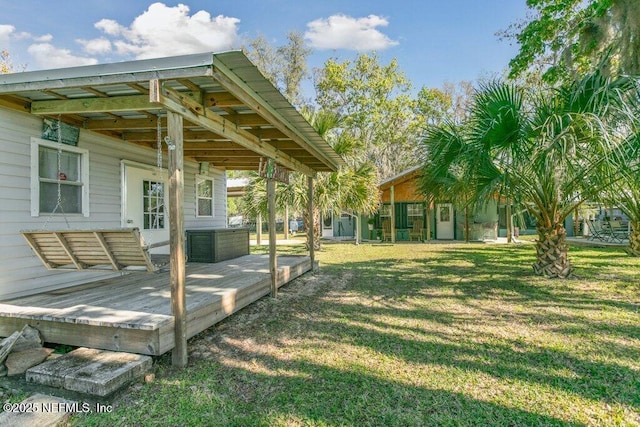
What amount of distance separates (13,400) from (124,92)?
9.04 ft

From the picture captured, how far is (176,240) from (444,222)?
51.4 ft

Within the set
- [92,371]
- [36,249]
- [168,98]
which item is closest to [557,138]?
[168,98]

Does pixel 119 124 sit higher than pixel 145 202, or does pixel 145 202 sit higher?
pixel 119 124

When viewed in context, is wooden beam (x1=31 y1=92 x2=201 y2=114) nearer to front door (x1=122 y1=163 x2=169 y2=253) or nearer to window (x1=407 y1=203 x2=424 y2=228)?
front door (x1=122 y1=163 x2=169 y2=253)

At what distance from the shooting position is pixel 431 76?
24375 mm

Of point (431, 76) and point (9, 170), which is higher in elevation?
point (431, 76)

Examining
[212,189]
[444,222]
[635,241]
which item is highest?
[212,189]

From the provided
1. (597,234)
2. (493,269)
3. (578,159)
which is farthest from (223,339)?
(597,234)

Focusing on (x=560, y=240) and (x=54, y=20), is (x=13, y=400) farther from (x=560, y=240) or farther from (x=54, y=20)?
(x=54, y=20)

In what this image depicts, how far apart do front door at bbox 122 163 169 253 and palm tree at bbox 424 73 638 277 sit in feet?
16.9

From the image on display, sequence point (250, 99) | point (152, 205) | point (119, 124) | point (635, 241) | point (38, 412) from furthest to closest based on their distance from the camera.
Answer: point (635, 241) < point (152, 205) < point (119, 124) < point (250, 99) < point (38, 412)

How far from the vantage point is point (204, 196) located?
26.6 feet

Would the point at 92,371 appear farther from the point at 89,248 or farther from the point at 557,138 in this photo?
the point at 557,138

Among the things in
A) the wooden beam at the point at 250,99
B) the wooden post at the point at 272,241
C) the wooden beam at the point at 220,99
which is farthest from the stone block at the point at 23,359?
the wooden post at the point at 272,241
